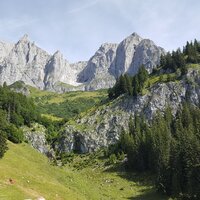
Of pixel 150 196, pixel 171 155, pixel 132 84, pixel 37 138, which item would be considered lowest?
pixel 150 196

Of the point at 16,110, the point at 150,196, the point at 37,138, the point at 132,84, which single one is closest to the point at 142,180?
the point at 150,196

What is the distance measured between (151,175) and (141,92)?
243ft

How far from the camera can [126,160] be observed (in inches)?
5207

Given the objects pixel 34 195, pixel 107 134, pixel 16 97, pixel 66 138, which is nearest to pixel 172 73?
pixel 107 134

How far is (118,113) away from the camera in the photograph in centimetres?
17900

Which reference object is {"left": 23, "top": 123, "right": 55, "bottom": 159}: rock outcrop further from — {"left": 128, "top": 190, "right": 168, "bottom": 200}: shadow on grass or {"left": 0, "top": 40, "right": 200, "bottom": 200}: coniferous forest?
{"left": 128, "top": 190, "right": 168, "bottom": 200}: shadow on grass

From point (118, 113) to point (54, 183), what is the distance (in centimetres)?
11406

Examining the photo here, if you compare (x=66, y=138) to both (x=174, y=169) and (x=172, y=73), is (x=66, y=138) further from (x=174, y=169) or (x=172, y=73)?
(x=174, y=169)

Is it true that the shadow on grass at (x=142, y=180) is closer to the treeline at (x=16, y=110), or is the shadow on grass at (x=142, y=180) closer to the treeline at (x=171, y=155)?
the treeline at (x=171, y=155)

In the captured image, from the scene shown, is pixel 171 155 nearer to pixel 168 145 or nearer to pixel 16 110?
pixel 168 145

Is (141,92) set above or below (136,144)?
above

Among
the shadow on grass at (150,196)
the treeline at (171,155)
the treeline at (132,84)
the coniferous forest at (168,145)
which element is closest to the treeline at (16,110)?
the coniferous forest at (168,145)

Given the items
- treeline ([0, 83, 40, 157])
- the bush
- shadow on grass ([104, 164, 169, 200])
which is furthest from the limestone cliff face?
the bush

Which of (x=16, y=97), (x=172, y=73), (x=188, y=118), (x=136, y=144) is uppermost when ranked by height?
(x=172, y=73)
